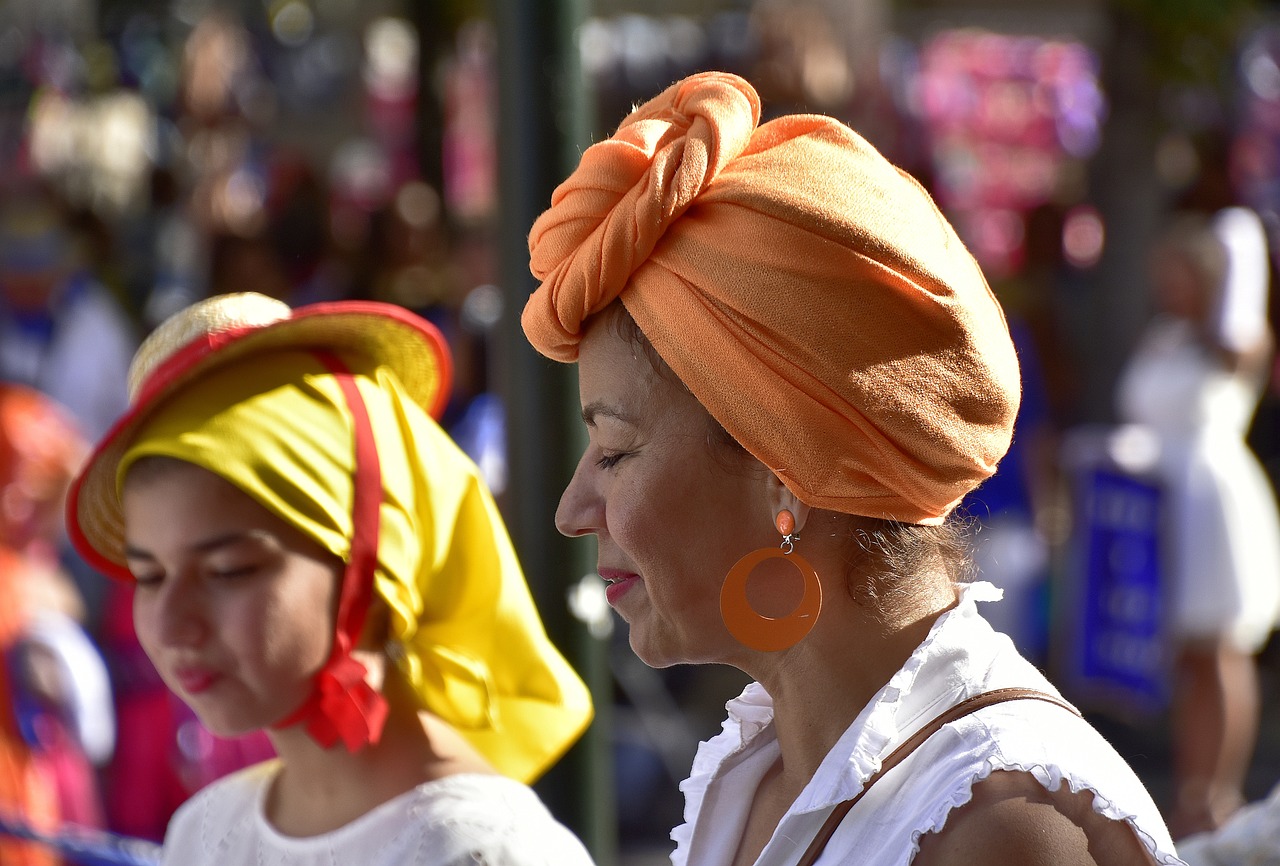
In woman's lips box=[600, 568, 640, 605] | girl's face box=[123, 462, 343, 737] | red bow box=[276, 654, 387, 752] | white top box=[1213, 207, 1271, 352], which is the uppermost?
woman's lips box=[600, 568, 640, 605]

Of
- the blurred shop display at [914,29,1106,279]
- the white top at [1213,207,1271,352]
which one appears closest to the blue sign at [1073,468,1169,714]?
the white top at [1213,207,1271,352]

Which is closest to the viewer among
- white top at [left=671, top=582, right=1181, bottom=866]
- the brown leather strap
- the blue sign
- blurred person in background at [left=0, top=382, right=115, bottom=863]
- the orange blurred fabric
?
white top at [left=671, top=582, right=1181, bottom=866]

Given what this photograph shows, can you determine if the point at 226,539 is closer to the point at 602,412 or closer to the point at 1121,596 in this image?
the point at 602,412

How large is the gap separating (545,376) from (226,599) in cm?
82

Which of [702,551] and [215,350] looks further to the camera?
[215,350]

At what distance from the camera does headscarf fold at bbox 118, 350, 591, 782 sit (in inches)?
82.4

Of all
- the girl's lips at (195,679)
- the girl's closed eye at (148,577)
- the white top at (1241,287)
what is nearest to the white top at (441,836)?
the girl's lips at (195,679)

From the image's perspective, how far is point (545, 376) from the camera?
269 centimetres

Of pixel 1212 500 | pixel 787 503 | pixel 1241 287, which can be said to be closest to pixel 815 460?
pixel 787 503

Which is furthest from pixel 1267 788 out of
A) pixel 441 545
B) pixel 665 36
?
pixel 665 36

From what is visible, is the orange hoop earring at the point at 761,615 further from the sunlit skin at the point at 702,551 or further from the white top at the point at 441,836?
the white top at the point at 441,836

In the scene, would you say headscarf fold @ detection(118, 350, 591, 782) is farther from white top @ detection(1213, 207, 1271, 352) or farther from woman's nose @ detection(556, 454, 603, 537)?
white top @ detection(1213, 207, 1271, 352)

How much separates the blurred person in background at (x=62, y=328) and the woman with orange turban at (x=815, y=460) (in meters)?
→ 5.26

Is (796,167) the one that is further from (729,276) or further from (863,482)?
(863,482)
